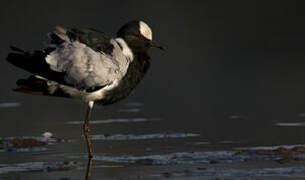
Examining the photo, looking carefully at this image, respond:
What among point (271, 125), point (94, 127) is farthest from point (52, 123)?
point (271, 125)

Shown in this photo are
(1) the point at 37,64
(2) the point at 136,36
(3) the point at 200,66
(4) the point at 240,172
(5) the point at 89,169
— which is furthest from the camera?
(3) the point at 200,66

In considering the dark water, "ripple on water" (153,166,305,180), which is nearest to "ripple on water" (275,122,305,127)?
the dark water

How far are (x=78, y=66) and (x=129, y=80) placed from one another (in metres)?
0.63

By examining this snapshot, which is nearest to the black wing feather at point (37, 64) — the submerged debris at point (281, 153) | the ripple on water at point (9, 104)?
the submerged debris at point (281, 153)

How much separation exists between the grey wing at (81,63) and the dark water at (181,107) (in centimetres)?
73

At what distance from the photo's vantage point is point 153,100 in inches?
447

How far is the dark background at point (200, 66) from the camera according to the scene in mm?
9797

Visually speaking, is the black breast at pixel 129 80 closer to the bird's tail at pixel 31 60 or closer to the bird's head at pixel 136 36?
the bird's head at pixel 136 36

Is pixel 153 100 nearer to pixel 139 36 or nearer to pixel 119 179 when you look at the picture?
pixel 139 36

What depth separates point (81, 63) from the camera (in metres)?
8.16

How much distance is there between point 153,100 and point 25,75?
2.99 metres

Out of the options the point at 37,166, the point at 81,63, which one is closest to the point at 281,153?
the point at 81,63

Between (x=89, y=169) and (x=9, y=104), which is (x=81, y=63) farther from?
(x=9, y=104)

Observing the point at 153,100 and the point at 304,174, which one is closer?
the point at 304,174
